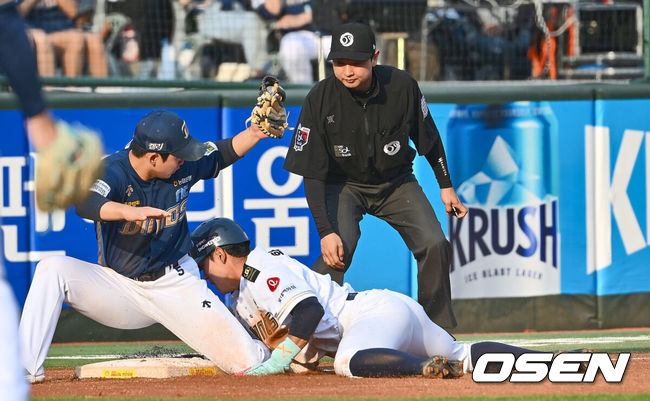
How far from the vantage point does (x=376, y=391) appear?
4.67m

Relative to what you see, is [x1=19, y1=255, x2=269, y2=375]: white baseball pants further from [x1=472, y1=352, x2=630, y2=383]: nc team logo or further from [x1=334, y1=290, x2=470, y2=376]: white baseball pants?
[x1=472, y1=352, x2=630, y2=383]: nc team logo

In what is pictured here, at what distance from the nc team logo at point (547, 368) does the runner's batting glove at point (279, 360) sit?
35.7 inches

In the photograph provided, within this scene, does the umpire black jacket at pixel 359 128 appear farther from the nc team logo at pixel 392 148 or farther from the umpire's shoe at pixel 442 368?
the umpire's shoe at pixel 442 368

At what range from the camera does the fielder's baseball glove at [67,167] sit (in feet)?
10.0

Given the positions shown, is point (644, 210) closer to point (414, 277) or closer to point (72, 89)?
point (414, 277)

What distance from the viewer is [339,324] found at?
5.40m

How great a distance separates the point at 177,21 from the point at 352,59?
4.33 meters

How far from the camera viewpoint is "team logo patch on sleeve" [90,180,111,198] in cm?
529

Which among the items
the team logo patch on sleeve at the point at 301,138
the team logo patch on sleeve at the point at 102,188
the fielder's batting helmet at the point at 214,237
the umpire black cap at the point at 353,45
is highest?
the umpire black cap at the point at 353,45

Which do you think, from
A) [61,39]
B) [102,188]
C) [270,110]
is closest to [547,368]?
[270,110]

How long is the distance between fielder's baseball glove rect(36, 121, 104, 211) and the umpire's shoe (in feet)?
7.13

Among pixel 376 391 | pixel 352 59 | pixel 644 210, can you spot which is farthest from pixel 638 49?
pixel 376 391

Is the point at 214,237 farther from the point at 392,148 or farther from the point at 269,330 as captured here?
the point at 392,148

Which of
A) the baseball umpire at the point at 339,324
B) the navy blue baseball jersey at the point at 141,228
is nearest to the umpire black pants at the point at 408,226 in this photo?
the baseball umpire at the point at 339,324
